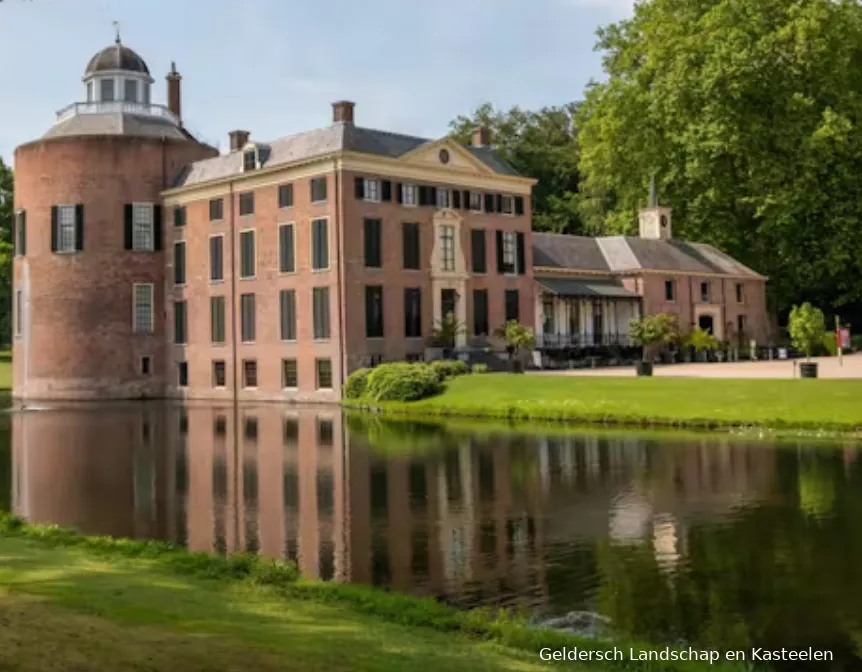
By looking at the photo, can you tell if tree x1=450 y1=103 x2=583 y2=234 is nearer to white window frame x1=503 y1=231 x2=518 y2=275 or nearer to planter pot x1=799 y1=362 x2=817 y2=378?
white window frame x1=503 y1=231 x2=518 y2=275

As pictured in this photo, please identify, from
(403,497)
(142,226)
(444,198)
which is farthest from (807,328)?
(142,226)

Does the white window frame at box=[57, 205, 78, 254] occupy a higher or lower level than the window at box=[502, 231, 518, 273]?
higher

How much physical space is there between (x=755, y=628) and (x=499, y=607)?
2228 millimetres

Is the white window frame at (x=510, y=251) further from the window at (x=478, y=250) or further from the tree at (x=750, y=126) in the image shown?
the tree at (x=750, y=126)

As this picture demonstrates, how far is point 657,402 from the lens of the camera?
27.9 metres

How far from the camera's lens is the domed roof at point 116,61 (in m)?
52.4

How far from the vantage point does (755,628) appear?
27.8 ft

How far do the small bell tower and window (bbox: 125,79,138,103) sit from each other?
2755 centimetres

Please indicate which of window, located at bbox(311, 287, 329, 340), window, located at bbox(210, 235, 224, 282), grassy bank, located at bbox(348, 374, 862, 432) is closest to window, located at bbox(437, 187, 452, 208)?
window, located at bbox(311, 287, 329, 340)

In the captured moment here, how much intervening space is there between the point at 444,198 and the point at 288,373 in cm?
1014

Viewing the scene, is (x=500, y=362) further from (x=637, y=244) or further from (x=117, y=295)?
(x=117, y=295)

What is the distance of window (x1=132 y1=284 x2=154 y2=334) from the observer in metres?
48.4

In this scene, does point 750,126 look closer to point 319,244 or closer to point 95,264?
point 319,244

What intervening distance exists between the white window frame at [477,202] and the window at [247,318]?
34.5ft
